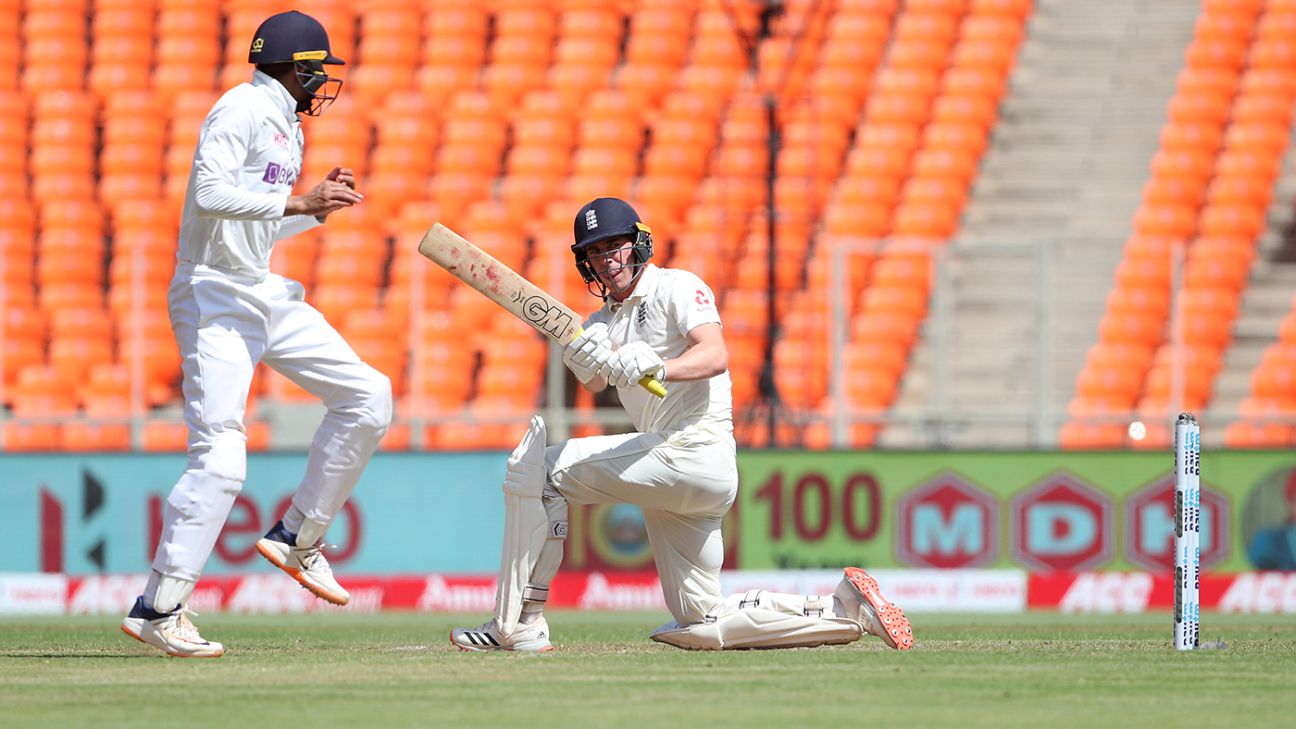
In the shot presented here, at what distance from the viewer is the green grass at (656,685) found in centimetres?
611

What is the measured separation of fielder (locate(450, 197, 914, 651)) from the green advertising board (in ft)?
22.2

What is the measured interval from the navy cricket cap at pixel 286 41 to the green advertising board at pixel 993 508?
7272 mm

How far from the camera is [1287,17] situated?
68.3 ft

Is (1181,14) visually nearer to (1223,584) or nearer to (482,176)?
(482,176)

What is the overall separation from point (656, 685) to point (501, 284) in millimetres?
1918

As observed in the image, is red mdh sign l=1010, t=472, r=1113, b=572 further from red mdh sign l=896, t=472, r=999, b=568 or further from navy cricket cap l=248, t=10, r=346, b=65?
navy cricket cap l=248, t=10, r=346, b=65

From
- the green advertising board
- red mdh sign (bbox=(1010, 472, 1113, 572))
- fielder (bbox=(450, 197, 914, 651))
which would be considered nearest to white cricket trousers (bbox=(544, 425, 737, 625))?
fielder (bbox=(450, 197, 914, 651))

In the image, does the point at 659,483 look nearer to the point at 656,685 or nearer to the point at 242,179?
the point at 656,685

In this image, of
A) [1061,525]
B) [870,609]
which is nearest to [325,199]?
[870,609]

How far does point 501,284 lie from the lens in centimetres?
805

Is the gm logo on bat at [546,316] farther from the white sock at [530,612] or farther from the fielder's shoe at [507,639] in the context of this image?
the fielder's shoe at [507,639]

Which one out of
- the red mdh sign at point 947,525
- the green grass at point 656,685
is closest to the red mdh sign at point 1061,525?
the red mdh sign at point 947,525

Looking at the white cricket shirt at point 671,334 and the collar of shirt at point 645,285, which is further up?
the collar of shirt at point 645,285

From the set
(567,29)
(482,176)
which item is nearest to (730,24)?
(567,29)
